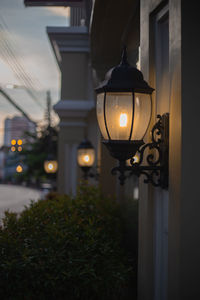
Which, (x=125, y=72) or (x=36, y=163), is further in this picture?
(x=36, y=163)

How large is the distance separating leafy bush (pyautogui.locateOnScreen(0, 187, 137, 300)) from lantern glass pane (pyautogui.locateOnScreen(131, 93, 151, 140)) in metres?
1.46

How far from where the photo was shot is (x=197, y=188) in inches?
83.3

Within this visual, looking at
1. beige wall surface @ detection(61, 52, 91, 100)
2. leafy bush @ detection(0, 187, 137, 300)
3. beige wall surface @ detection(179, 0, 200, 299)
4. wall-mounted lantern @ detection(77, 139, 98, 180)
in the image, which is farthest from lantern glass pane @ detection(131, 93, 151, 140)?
beige wall surface @ detection(61, 52, 91, 100)

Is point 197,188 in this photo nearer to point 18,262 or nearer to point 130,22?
point 18,262

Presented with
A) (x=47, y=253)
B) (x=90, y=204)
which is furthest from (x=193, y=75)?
(x=90, y=204)

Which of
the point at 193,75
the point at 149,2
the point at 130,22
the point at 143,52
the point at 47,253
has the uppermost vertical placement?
the point at 130,22

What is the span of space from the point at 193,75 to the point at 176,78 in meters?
0.11

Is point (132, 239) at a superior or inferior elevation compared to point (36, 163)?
inferior

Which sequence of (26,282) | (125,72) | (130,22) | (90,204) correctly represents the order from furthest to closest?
(90,204) → (130,22) → (26,282) → (125,72)

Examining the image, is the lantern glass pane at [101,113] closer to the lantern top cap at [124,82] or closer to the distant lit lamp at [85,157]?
the lantern top cap at [124,82]

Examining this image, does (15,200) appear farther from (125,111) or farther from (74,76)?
(125,111)

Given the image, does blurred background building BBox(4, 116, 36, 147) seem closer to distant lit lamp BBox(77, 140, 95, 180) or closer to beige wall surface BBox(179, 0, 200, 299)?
distant lit lamp BBox(77, 140, 95, 180)

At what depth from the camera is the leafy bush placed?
320 cm

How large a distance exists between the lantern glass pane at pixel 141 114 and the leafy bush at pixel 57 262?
146cm
